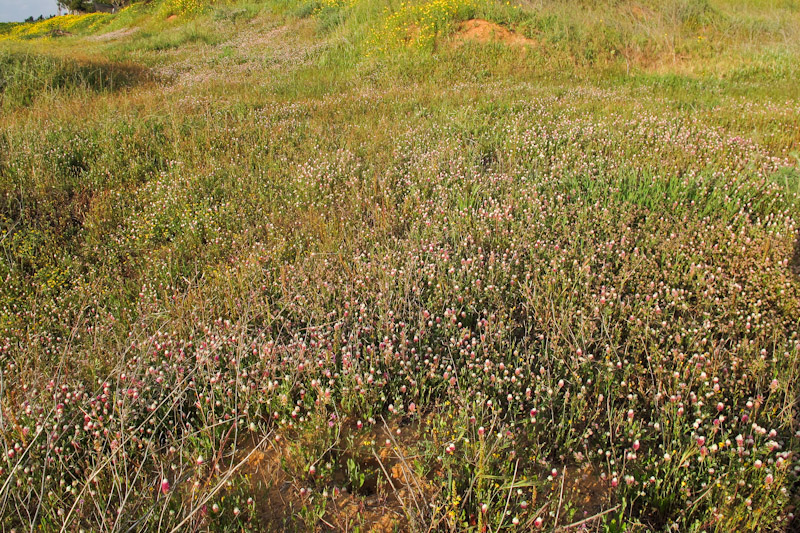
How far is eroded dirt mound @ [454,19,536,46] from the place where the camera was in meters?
13.2

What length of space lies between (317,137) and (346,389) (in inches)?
218

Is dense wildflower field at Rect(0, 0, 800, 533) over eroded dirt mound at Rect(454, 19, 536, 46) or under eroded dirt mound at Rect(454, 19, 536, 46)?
under

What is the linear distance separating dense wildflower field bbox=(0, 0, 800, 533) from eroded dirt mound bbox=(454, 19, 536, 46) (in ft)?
14.4

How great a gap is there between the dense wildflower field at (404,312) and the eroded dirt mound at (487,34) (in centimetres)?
438

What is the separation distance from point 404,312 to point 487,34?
12.0 metres

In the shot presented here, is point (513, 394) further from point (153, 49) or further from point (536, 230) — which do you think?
point (153, 49)

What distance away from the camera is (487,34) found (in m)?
13.5

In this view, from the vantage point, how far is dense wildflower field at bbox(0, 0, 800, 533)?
254 centimetres

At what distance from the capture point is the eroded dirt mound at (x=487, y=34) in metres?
13.2

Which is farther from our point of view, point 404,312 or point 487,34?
point 487,34

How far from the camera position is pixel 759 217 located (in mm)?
4914

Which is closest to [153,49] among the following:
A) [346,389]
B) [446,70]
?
[446,70]

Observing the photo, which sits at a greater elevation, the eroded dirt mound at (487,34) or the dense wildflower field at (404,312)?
the eroded dirt mound at (487,34)

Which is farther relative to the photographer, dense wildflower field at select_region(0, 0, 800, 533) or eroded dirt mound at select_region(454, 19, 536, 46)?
eroded dirt mound at select_region(454, 19, 536, 46)
